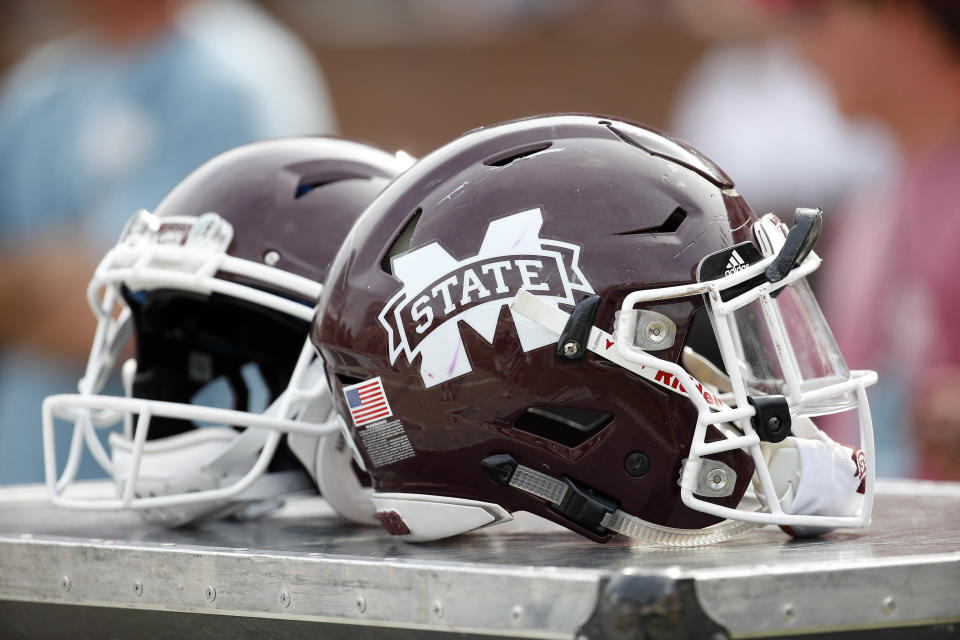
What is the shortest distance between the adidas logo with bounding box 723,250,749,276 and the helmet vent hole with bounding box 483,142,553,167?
0.85 feet

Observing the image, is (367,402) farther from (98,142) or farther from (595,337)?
(98,142)

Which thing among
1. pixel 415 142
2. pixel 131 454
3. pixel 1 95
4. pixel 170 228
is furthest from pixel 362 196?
pixel 415 142

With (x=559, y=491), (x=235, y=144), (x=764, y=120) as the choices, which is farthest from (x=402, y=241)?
(x=764, y=120)

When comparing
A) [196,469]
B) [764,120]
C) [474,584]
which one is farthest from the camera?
[764,120]

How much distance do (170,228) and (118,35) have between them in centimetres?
167

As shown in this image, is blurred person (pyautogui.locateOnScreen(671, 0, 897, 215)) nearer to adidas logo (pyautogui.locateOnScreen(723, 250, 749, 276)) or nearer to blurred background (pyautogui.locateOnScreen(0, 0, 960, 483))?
blurred background (pyautogui.locateOnScreen(0, 0, 960, 483))

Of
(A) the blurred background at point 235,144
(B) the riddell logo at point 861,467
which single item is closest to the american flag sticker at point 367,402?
(B) the riddell logo at point 861,467

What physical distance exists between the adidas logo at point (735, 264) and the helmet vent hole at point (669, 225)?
0.07 meters

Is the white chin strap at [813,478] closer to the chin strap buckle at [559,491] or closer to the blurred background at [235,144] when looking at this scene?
the chin strap buckle at [559,491]

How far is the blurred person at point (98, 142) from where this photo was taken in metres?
3.12

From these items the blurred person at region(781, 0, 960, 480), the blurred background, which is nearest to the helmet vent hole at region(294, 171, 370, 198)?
the blurred background

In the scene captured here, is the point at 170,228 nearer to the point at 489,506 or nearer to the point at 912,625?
the point at 489,506

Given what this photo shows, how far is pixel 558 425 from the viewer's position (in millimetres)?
1581

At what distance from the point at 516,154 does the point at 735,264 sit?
0.29 m
